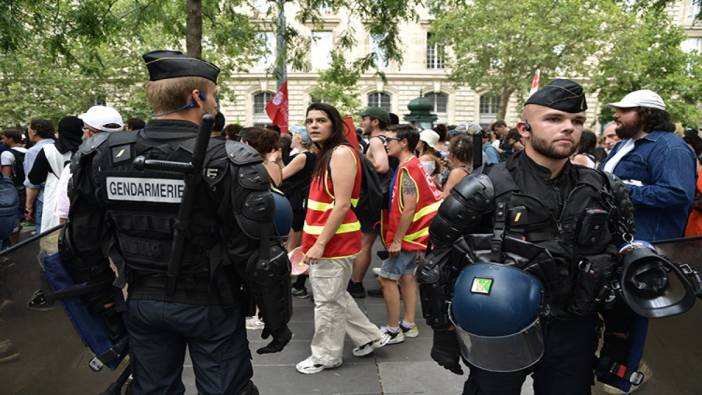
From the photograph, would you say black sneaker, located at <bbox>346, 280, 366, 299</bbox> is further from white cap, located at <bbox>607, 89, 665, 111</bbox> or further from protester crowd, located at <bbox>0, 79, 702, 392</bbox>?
white cap, located at <bbox>607, 89, 665, 111</bbox>

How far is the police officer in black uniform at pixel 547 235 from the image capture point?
2256 millimetres

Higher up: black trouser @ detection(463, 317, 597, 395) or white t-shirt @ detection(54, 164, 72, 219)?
white t-shirt @ detection(54, 164, 72, 219)

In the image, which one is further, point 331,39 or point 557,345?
point 331,39

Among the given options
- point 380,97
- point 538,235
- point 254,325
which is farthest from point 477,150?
point 380,97

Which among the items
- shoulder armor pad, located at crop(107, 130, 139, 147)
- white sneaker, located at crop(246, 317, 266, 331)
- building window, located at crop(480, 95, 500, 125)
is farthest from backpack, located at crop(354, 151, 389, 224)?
building window, located at crop(480, 95, 500, 125)

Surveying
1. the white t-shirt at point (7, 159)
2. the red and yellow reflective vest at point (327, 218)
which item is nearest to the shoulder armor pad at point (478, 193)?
the red and yellow reflective vest at point (327, 218)

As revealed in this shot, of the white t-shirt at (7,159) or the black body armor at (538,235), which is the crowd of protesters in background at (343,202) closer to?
the black body armor at (538,235)

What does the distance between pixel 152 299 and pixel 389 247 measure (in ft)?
8.12

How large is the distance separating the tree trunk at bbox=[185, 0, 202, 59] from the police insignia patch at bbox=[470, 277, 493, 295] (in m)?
5.03

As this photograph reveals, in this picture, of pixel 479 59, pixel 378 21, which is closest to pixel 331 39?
pixel 479 59

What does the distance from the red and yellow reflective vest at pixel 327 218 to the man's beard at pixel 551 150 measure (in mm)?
1579

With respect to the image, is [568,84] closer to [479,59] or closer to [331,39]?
[479,59]

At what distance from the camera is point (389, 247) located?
4.53 m

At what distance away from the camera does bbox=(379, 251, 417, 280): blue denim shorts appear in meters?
4.46
